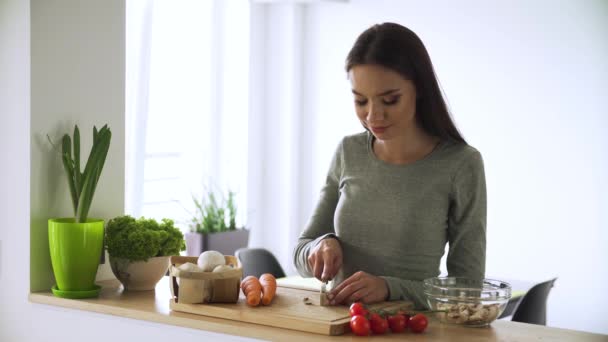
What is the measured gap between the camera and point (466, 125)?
574cm

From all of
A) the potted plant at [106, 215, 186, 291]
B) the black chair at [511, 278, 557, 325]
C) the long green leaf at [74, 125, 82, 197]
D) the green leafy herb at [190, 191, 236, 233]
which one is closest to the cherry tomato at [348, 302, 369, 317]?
the potted plant at [106, 215, 186, 291]

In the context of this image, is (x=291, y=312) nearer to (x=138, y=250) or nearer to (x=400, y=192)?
(x=400, y=192)

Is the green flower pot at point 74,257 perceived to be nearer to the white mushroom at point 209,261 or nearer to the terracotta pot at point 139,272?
the terracotta pot at point 139,272

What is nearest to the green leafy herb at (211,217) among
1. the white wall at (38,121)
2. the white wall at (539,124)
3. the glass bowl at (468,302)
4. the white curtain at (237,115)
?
the white curtain at (237,115)

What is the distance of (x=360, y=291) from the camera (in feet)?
6.12

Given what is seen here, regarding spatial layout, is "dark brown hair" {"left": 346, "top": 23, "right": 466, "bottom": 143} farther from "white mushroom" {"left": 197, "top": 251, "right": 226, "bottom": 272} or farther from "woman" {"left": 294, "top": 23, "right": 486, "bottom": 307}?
"white mushroom" {"left": 197, "top": 251, "right": 226, "bottom": 272}

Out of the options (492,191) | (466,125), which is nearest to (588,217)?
(492,191)

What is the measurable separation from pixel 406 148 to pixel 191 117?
4.14 meters

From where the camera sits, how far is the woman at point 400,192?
76.2 inches

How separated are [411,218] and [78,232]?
0.83 meters

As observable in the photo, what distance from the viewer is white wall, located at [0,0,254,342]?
84.9 inches

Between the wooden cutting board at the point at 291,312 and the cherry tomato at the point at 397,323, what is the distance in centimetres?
9

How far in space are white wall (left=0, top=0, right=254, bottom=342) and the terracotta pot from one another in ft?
0.47

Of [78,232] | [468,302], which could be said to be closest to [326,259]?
[468,302]
